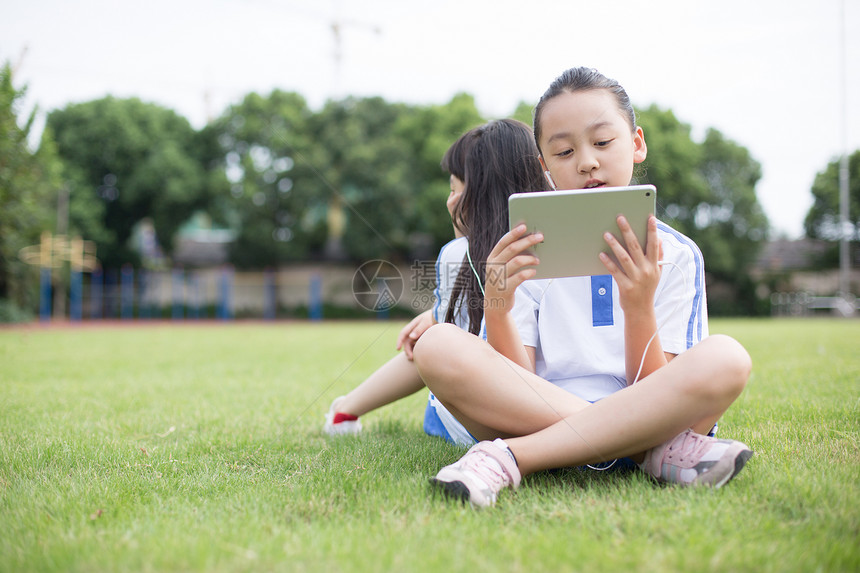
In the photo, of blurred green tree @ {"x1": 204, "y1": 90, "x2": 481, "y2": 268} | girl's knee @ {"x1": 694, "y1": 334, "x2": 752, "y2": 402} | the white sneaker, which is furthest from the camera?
blurred green tree @ {"x1": 204, "y1": 90, "x2": 481, "y2": 268}

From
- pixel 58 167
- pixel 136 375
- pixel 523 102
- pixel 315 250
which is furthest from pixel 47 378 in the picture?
pixel 315 250

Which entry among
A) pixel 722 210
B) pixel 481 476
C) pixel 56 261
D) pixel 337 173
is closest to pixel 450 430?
pixel 481 476

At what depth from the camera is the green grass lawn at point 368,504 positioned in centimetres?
112

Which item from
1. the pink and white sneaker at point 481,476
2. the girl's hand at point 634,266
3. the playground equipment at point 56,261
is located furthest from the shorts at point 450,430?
the playground equipment at point 56,261

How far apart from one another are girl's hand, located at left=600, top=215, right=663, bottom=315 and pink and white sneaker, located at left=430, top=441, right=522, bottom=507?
1.68ft

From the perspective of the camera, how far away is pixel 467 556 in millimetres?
1117

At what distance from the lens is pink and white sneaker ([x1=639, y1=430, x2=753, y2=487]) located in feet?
4.70

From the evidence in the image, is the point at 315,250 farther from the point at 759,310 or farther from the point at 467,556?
the point at 467,556

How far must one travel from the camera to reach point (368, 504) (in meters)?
1.44

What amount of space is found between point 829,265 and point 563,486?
16615 mm

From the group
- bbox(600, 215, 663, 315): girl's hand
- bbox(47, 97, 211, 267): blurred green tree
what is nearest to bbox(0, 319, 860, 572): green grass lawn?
bbox(600, 215, 663, 315): girl's hand

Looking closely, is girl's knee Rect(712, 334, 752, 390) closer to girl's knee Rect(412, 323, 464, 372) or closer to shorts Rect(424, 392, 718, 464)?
shorts Rect(424, 392, 718, 464)

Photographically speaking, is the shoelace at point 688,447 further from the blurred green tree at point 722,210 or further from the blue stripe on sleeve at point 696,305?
the blurred green tree at point 722,210

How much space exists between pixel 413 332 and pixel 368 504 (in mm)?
662
